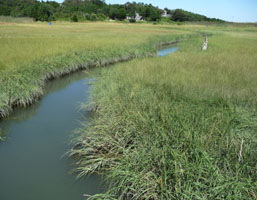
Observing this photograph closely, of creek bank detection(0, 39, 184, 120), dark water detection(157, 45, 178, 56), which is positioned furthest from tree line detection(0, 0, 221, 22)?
creek bank detection(0, 39, 184, 120)

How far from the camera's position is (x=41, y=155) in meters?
4.57

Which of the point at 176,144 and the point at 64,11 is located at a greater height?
the point at 64,11

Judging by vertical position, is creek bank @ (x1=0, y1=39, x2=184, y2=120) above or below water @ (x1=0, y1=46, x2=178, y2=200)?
above

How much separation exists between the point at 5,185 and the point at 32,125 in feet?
8.16

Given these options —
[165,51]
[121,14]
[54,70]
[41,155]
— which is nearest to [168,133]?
[41,155]

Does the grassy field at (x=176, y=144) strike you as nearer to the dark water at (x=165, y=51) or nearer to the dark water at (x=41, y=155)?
the dark water at (x=41, y=155)

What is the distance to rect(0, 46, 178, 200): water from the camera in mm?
3604

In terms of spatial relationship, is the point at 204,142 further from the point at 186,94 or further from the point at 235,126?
the point at 186,94

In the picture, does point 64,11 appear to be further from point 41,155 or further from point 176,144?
point 176,144

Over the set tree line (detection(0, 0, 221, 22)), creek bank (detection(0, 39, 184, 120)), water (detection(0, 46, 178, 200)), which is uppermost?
tree line (detection(0, 0, 221, 22))

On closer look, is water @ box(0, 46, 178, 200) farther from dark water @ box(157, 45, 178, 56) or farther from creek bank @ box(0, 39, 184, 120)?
dark water @ box(157, 45, 178, 56)

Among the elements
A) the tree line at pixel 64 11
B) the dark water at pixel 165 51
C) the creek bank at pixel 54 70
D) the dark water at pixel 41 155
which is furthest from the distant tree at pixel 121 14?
the dark water at pixel 41 155

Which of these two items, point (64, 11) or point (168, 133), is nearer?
point (168, 133)

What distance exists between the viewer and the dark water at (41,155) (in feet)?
11.8
